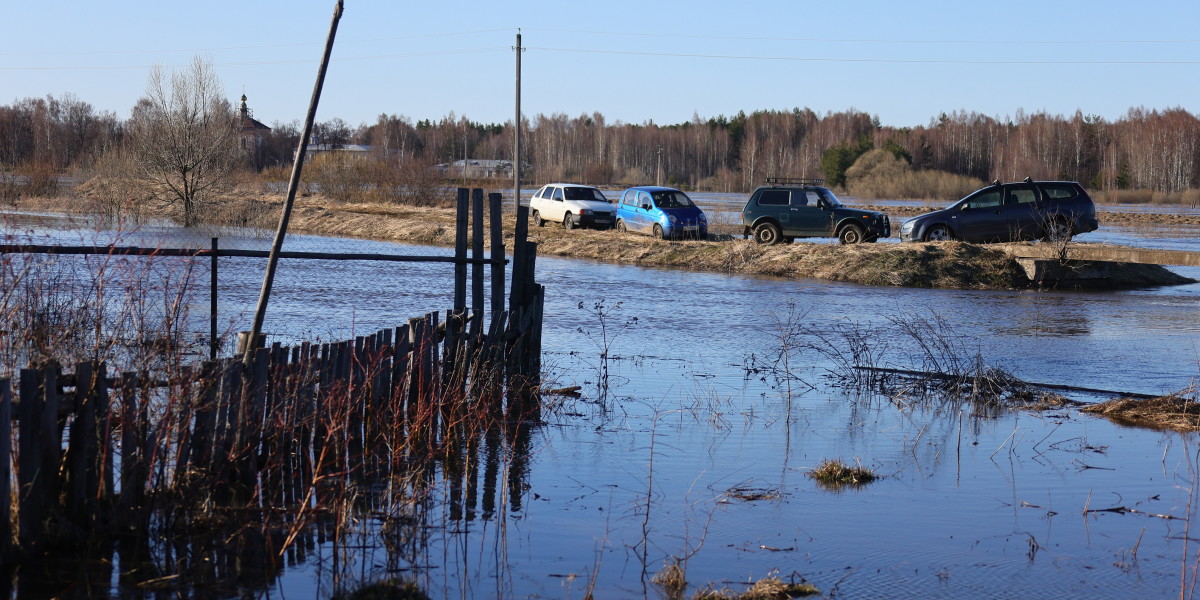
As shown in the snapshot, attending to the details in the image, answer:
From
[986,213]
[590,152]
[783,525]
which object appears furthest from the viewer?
[590,152]

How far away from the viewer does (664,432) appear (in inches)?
371

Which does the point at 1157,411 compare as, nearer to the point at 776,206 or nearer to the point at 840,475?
the point at 840,475

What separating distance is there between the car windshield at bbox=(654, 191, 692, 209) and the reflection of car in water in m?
7.83

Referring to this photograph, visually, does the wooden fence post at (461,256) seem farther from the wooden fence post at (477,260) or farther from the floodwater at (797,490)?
the floodwater at (797,490)

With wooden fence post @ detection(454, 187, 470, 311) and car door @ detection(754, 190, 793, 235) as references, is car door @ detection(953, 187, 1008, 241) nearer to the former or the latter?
car door @ detection(754, 190, 793, 235)

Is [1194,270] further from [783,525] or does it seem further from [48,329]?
[48,329]

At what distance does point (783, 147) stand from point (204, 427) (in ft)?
464

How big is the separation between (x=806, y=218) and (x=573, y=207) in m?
9.93

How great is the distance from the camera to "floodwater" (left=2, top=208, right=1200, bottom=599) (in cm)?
588

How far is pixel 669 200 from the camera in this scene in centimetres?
3375

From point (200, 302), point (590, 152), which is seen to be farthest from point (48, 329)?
point (590, 152)

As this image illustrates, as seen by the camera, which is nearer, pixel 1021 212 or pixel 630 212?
pixel 1021 212

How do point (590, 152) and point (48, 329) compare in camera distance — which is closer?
point (48, 329)

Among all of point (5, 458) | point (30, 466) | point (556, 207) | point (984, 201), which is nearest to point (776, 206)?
point (984, 201)
